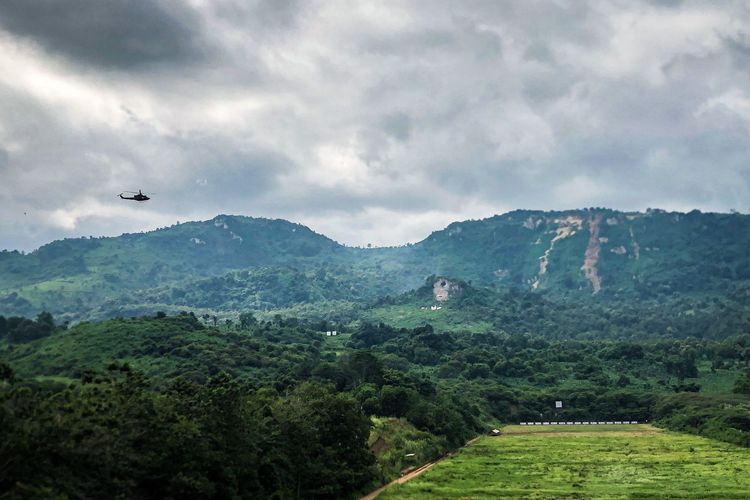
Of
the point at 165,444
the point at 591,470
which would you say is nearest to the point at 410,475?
the point at 591,470

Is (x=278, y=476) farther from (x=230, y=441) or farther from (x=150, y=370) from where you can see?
(x=150, y=370)

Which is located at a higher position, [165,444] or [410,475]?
[165,444]

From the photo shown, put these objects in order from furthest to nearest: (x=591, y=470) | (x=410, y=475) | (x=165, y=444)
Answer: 1. (x=410, y=475)
2. (x=591, y=470)
3. (x=165, y=444)

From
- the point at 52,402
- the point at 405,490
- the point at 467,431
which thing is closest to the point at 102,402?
the point at 52,402

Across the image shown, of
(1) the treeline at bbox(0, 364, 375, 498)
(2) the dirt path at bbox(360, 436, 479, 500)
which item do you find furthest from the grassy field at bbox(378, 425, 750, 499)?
(1) the treeline at bbox(0, 364, 375, 498)

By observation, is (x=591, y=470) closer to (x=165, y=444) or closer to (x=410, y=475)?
(x=410, y=475)

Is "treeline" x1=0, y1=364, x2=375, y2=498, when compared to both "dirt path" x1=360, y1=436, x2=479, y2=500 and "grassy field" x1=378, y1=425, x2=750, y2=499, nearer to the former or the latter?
"dirt path" x1=360, y1=436, x2=479, y2=500

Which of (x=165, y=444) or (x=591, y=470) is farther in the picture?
(x=591, y=470)

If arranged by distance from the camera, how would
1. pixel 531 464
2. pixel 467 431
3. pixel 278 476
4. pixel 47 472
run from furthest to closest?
1. pixel 467 431
2. pixel 531 464
3. pixel 278 476
4. pixel 47 472
